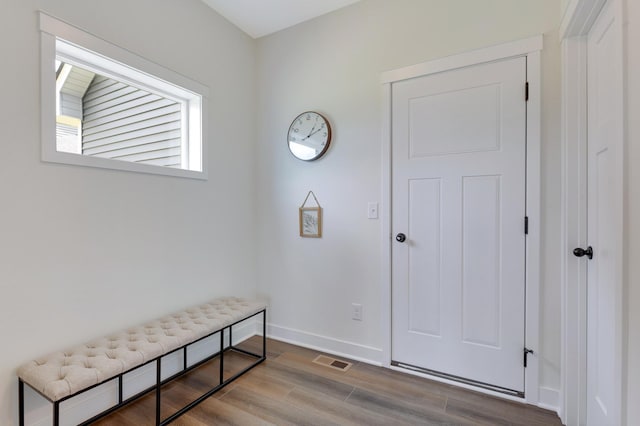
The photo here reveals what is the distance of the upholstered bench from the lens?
1.28m

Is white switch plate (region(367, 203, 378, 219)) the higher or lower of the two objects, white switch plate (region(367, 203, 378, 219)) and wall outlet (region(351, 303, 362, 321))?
the higher

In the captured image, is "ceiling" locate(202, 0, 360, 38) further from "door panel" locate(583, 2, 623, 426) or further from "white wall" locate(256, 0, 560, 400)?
"door panel" locate(583, 2, 623, 426)

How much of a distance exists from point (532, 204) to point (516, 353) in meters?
0.92

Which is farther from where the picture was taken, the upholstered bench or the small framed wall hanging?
the small framed wall hanging

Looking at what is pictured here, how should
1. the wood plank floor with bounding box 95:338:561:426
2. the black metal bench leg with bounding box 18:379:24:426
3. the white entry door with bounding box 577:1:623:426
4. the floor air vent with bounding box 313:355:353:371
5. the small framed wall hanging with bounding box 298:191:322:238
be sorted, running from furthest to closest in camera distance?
the small framed wall hanging with bounding box 298:191:322:238 → the floor air vent with bounding box 313:355:353:371 → the wood plank floor with bounding box 95:338:561:426 → the black metal bench leg with bounding box 18:379:24:426 → the white entry door with bounding box 577:1:623:426

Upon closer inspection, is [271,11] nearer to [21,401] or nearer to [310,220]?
[310,220]

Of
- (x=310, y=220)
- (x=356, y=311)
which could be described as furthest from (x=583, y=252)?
(x=310, y=220)

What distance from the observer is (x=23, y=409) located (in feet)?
4.63

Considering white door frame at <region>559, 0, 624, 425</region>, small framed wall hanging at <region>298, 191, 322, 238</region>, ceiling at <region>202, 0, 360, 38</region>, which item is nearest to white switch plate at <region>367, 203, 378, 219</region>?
small framed wall hanging at <region>298, 191, 322, 238</region>

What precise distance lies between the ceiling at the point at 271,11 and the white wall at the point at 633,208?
1.90m

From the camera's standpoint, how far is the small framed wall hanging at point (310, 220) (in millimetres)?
2547

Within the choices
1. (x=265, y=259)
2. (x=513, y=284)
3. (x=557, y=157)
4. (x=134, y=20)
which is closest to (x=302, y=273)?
(x=265, y=259)

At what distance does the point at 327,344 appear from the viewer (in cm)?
250

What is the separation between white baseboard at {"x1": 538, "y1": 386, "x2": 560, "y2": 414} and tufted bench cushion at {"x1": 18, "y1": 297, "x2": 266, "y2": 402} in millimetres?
1939
